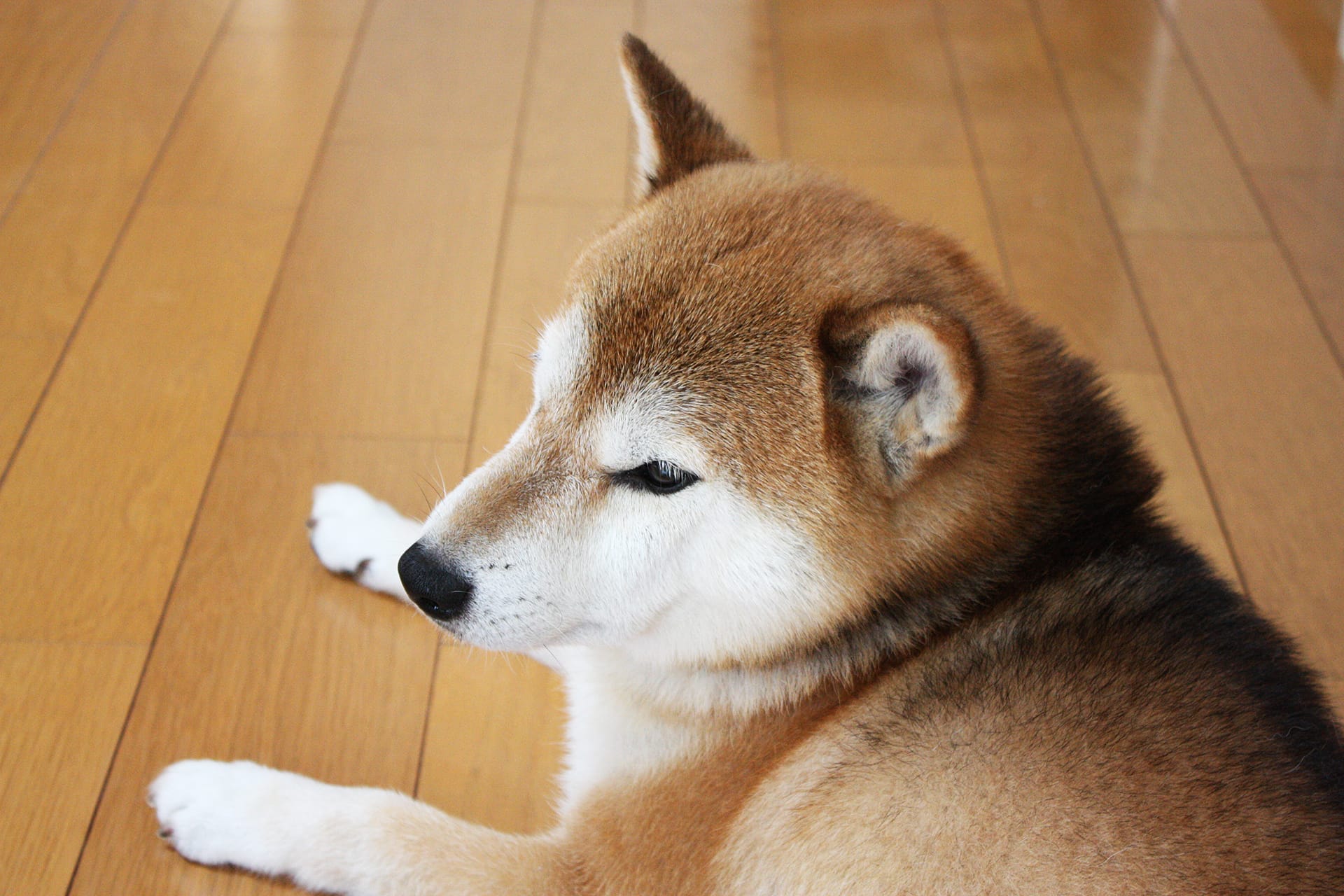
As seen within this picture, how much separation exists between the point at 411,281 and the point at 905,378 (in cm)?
181

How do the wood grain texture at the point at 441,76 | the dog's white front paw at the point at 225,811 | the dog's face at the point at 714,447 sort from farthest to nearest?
the wood grain texture at the point at 441,76, the dog's white front paw at the point at 225,811, the dog's face at the point at 714,447

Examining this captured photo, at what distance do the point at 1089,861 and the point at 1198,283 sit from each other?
2.07 metres

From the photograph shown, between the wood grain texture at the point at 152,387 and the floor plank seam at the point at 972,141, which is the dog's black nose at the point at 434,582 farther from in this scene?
the floor plank seam at the point at 972,141

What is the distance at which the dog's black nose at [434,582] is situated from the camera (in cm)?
157

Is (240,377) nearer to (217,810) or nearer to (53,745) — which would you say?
(53,745)

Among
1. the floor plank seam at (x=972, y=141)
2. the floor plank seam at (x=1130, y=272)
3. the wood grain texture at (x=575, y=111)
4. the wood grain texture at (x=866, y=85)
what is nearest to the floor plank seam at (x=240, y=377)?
the wood grain texture at (x=575, y=111)

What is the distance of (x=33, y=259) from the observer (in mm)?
2840

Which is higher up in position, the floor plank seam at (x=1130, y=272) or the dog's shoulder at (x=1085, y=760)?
the dog's shoulder at (x=1085, y=760)

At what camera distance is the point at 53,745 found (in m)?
2.00

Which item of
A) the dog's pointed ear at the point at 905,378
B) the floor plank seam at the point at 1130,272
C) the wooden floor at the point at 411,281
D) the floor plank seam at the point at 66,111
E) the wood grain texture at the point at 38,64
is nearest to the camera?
the dog's pointed ear at the point at 905,378

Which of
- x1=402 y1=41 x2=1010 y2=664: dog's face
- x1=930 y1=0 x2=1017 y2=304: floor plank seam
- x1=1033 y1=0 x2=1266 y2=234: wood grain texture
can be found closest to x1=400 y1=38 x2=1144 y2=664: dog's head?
x1=402 y1=41 x2=1010 y2=664: dog's face

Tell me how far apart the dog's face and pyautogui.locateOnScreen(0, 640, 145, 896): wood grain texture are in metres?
0.82

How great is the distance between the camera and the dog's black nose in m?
1.57

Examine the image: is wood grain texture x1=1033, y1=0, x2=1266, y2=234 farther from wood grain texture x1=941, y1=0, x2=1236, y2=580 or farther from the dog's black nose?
the dog's black nose
